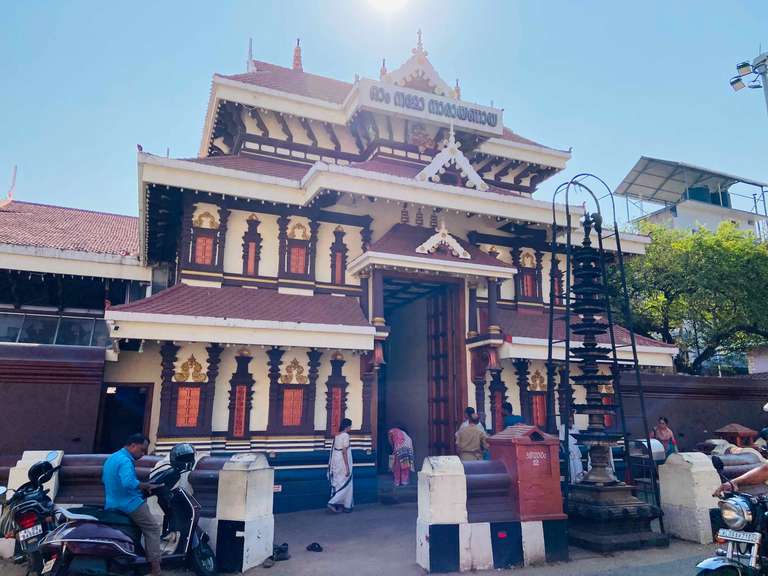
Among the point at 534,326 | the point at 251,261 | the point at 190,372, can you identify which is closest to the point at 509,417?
the point at 534,326

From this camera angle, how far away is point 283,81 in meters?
16.5

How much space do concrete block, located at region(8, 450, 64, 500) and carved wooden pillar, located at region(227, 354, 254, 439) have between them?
457 cm

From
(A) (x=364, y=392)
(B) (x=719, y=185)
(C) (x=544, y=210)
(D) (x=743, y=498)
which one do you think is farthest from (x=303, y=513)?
(B) (x=719, y=185)

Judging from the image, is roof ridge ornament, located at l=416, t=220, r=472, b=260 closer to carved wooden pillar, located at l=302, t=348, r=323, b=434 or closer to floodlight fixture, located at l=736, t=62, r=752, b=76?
carved wooden pillar, located at l=302, t=348, r=323, b=434

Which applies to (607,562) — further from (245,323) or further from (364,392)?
(245,323)

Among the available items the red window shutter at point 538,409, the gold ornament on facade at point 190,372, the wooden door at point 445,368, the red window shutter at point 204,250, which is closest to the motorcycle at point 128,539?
the gold ornament on facade at point 190,372

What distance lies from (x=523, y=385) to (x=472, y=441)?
4.38m

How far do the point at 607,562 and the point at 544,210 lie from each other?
902 centimetres

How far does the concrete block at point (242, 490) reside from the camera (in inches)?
275

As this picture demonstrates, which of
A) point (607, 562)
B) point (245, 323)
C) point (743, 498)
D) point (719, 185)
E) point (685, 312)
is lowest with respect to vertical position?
point (607, 562)

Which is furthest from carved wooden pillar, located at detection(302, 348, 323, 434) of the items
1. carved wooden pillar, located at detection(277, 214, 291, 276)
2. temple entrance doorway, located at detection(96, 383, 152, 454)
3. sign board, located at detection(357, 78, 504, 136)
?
sign board, located at detection(357, 78, 504, 136)

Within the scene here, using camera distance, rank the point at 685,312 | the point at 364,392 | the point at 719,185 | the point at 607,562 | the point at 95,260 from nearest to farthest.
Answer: the point at 607,562 < the point at 364,392 < the point at 95,260 < the point at 685,312 < the point at 719,185

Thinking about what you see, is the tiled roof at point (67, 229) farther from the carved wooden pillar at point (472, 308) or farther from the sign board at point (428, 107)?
the carved wooden pillar at point (472, 308)

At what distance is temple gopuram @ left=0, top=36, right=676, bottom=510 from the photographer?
38.4 feet
